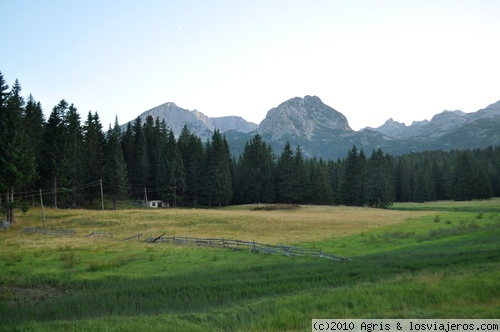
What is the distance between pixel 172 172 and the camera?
90.5 m

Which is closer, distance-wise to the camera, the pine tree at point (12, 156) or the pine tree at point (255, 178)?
the pine tree at point (12, 156)

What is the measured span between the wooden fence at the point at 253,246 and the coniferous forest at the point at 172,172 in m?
30.3

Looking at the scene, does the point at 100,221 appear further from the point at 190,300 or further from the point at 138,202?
the point at 190,300

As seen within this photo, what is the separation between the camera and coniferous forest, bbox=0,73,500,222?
7088 centimetres

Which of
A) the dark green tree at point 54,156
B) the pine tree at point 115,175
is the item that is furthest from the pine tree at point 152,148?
the dark green tree at point 54,156

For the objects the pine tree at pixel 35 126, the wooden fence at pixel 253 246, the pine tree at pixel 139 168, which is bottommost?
the wooden fence at pixel 253 246

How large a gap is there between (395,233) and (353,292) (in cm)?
3104

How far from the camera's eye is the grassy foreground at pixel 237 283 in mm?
13477

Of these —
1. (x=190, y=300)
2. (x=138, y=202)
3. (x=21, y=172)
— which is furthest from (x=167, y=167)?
(x=190, y=300)

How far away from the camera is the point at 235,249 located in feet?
123

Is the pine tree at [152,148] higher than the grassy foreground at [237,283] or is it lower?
higher

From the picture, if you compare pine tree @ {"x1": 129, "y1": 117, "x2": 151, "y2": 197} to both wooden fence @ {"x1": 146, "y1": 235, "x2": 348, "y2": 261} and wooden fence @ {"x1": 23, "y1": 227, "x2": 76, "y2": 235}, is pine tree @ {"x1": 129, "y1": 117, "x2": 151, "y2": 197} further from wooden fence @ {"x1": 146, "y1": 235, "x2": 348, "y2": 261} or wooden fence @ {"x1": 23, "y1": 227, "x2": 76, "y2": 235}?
wooden fence @ {"x1": 146, "y1": 235, "x2": 348, "y2": 261}

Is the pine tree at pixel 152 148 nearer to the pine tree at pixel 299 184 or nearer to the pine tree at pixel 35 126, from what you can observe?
the pine tree at pixel 35 126

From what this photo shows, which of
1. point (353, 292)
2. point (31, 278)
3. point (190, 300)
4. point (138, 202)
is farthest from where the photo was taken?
point (138, 202)
